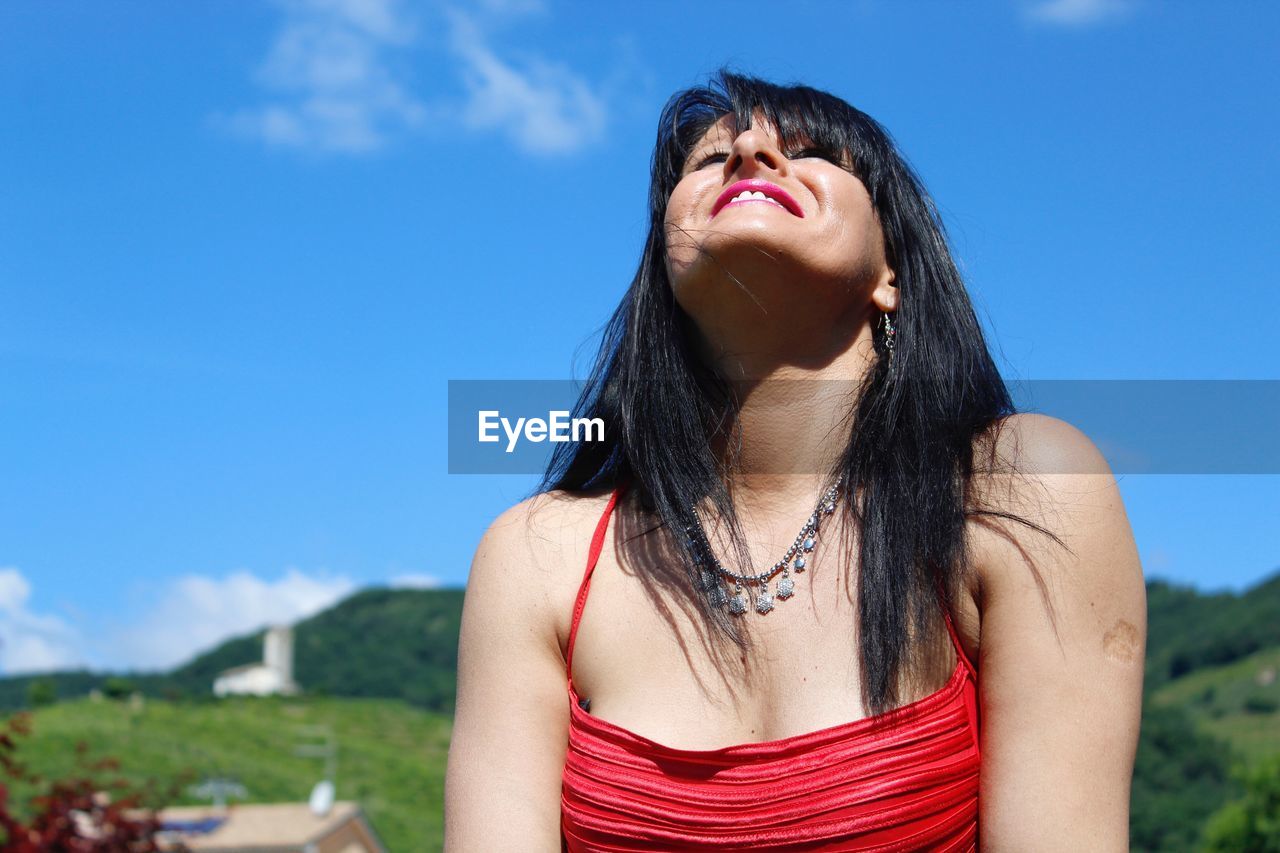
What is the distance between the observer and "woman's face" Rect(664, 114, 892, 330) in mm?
1958

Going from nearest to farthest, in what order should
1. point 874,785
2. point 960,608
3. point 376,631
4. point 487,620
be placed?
point 874,785
point 960,608
point 487,620
point 376,631

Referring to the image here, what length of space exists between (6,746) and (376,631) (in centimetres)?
10146

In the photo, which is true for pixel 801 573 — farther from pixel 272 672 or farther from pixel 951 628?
pixel 272 672

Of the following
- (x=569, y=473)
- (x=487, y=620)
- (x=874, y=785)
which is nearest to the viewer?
(x=874, y=785)

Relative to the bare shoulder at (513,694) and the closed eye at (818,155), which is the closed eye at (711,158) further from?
the bare shoulder at (513,694)

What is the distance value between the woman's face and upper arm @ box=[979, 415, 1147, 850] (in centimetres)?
41

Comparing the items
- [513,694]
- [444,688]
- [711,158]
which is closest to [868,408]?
[711,158]

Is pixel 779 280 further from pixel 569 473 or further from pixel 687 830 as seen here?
pixel 687 830

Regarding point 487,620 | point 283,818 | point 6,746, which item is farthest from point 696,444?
point 283,818

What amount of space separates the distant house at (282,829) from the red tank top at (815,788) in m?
26.4

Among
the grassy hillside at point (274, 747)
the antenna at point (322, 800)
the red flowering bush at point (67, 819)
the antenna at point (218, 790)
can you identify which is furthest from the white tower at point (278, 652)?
the red flowering bush at point (67, 819)

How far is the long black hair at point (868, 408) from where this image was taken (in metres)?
1.88

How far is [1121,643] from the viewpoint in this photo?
1.83 m

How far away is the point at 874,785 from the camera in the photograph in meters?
1.76
